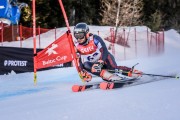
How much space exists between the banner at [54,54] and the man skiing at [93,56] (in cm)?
100

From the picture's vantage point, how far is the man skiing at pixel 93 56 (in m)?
9.94

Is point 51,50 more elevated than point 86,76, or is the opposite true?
point 51,50

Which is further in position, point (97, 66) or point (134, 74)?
point (134, 74)

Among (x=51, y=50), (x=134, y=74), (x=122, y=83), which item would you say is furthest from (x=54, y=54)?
(x=122, y=83)

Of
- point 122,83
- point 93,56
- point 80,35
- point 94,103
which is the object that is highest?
point 80,35

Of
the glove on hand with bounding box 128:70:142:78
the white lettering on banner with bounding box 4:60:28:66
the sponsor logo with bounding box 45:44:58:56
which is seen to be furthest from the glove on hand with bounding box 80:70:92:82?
the white lettering on banner with bounding box 4:60:28:66

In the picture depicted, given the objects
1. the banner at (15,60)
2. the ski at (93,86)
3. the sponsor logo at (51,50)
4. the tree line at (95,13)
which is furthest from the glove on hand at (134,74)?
the tree line at (95,13)

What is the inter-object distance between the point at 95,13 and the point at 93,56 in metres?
31.4

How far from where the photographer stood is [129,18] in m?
38.8

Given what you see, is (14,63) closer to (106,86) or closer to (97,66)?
(97,66)

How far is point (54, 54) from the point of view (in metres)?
11.3

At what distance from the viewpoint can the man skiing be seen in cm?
994

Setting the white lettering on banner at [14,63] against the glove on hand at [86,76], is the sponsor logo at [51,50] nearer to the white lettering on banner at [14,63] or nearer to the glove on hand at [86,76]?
the glove on hand at [86,76]

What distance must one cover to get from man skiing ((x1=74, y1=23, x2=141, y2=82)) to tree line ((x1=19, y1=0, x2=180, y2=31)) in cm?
2030
